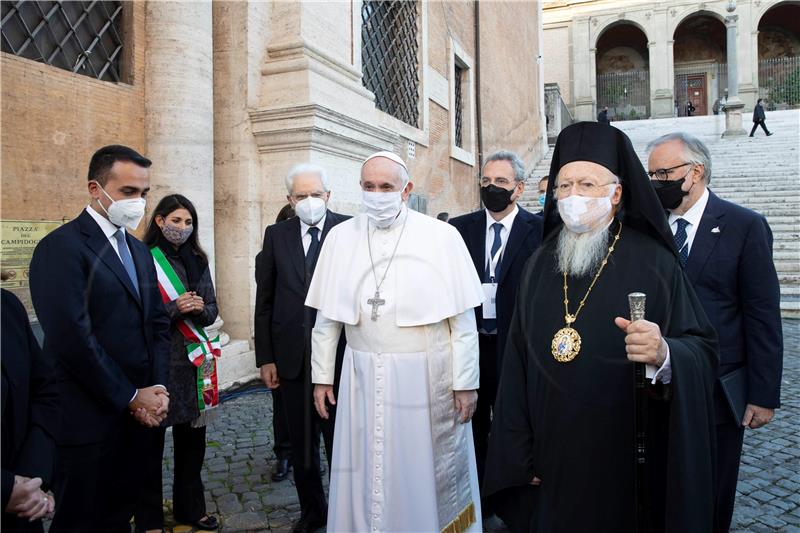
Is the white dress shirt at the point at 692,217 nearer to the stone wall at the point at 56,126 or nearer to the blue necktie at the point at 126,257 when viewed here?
the blue necktie at the point at 126,257

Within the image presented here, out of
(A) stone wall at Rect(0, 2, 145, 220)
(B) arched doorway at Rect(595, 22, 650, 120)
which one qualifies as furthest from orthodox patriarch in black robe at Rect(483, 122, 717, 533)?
(B) arched doorway at Rect(595, 22, 650, 120)

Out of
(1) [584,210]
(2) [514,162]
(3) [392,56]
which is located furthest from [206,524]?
(3) [392,56]

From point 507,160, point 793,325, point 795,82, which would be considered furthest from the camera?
point 795,82

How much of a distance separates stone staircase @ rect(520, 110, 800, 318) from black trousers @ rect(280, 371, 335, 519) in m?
9.33

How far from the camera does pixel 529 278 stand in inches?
99.0

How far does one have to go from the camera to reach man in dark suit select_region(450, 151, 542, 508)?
3.60 meters

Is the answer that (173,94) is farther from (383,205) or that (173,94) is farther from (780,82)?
(780,82)

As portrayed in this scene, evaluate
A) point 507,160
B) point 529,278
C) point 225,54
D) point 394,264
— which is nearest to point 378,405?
point 394,264

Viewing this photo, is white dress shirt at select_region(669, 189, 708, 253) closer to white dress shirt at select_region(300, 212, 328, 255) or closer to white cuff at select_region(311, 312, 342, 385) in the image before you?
white cuff at select_region(311, 312, 342, 385)

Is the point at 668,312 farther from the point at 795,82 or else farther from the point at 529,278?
the point at 795,82

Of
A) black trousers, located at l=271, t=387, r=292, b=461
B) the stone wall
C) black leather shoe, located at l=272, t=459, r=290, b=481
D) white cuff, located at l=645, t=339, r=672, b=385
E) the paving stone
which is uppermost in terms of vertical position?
the stone wall

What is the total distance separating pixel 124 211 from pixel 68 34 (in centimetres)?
324

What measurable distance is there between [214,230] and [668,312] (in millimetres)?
5061

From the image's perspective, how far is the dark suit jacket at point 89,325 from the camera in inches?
97.6
